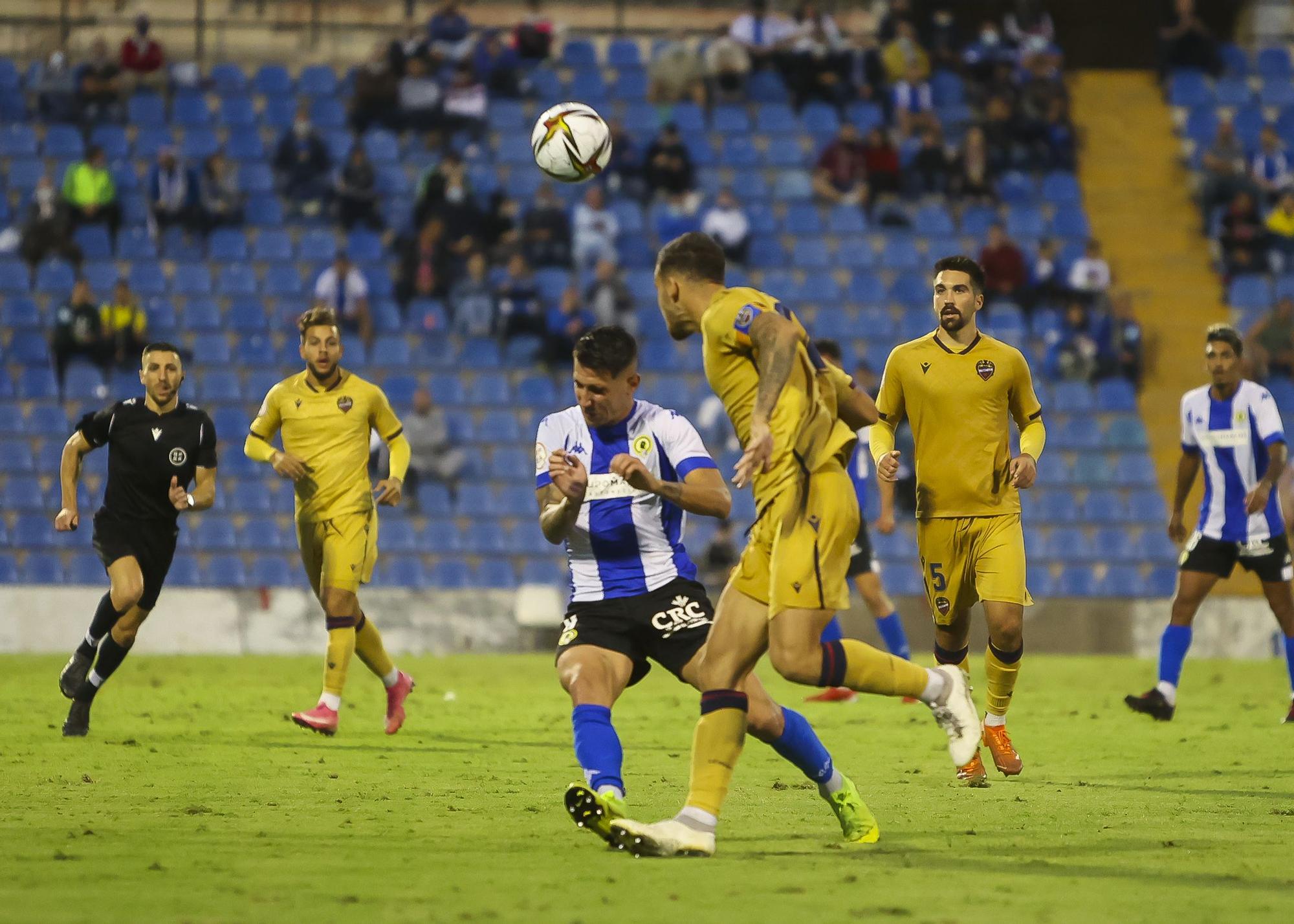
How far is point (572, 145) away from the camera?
10250 millimetres

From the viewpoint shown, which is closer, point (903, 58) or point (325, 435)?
point (325, 435)

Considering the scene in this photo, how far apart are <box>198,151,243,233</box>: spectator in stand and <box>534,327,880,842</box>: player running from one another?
1572cm

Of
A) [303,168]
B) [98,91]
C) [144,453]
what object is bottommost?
[144,453]

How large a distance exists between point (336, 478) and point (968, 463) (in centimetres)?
420

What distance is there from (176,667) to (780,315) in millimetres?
11476

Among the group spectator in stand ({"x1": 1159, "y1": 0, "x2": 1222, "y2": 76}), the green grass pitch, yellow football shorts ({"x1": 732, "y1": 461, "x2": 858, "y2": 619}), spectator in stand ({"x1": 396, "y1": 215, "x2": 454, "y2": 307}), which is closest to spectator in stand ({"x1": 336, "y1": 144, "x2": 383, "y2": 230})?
spectator in stand ({"x1": 396, "y1": 215, "x2": 454, "y2": 307})

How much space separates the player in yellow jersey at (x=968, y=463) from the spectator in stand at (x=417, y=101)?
15.4 m

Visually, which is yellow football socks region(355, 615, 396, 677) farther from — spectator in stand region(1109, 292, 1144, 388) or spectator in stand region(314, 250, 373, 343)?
spectator in stand region(1109, 292, 1144, 388)

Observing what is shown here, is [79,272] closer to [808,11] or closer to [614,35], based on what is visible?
[614,35]

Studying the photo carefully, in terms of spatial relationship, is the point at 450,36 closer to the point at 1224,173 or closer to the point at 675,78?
the point at 675,78

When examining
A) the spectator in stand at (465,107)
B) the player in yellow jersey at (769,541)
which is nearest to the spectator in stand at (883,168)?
the spectator in stand at (465,107)

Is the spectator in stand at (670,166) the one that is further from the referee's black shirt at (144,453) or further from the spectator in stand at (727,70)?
the referee's black shirt at (144,453)

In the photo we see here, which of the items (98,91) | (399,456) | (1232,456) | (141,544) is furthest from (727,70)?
(141,544)

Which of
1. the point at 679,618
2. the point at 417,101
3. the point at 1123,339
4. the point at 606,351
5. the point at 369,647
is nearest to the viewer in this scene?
the point at 606,351
